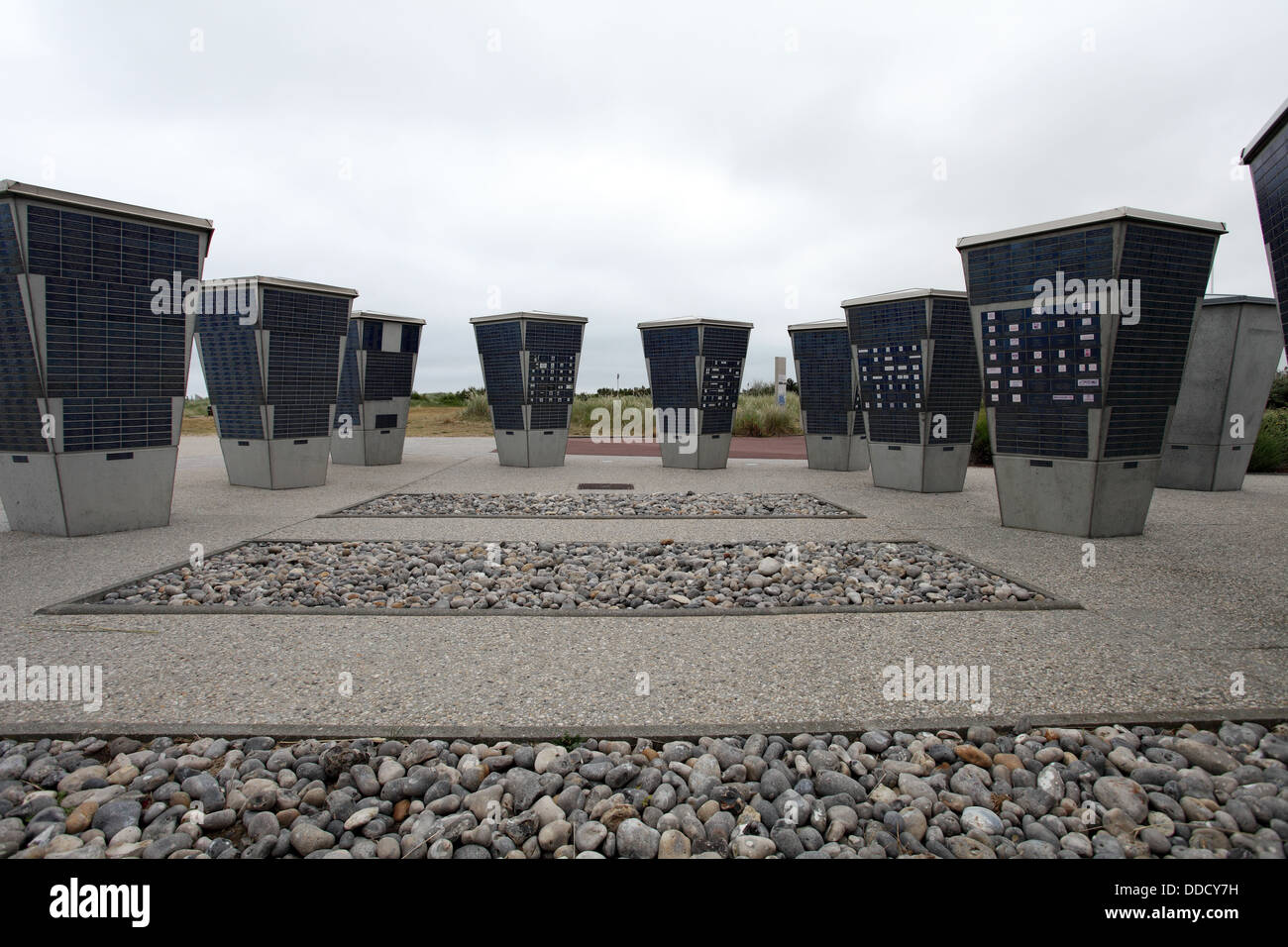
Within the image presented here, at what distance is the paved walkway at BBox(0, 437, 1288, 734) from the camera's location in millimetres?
3307

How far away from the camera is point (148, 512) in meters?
8.09

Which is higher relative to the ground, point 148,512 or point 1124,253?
point 1124,253

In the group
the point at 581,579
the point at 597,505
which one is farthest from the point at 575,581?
the point at 597,505

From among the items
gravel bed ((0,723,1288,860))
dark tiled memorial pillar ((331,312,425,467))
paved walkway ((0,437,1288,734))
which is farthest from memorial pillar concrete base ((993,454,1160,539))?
dark tiled memorial pillar ((331,312,425,467))

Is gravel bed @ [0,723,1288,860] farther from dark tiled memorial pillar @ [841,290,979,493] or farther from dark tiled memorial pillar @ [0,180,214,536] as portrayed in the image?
dark tiled memorial pillar @ [841,290,979,493]

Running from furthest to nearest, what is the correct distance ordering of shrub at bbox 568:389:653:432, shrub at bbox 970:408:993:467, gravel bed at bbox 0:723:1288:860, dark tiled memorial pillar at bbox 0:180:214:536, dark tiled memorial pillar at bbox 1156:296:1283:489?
shrub at bbox 568:389:653:432 → shrub at bbox 970:408:993:467 → dark tiled memorial pillar at bbox 1156:296:1283:489 → dark tiled memorial pillar at bbox 0:180:214:536 → gravel bed at bbox 0:723:1288:860

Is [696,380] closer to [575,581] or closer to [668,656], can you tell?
[575,581]

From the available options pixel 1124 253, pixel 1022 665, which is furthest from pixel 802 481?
pixel 1022 665

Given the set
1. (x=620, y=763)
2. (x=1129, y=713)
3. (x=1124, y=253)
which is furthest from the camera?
(x=1124, y=253)

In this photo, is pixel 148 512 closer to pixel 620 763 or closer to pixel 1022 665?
pixel 620 763

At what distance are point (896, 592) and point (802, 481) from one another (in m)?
7.78

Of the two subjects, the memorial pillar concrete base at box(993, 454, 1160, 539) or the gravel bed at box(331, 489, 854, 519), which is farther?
the gravel bed at box(331, 489, 854, 519)

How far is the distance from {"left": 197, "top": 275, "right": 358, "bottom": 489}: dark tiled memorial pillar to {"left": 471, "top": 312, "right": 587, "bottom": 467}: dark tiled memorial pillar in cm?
348

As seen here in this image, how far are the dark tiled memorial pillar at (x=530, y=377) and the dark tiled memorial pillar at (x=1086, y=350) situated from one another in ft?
28.9
